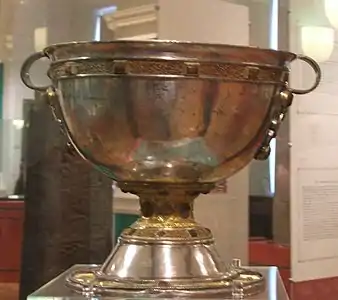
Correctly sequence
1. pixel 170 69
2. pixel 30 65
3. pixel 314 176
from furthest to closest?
pixel 314 176
pixel 30 65
pixel 170 69

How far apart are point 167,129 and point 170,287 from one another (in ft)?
0.55

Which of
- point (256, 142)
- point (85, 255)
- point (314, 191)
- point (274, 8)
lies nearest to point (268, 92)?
point (256, 142)

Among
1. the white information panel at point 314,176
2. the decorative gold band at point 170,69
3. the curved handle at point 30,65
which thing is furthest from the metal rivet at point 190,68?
the white information panel at point 314,176

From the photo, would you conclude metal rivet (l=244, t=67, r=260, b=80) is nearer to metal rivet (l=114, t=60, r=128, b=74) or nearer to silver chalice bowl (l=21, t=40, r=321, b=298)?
silver chalice bowl (l=21, t=40, r=321, b=298)

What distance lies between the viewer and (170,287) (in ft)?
2.67

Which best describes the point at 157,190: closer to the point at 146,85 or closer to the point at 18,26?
the point at 146,85

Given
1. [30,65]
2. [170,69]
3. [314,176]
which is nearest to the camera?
[170,69]

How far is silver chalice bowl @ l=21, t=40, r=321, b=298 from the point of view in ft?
2.64

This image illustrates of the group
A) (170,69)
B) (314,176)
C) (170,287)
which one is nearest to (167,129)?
(170,69)

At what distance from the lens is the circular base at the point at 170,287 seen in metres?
0.81

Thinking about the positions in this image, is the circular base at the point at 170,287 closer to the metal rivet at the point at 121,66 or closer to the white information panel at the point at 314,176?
the metal rivet at the point at 121,66

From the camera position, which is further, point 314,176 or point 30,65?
point 314,176

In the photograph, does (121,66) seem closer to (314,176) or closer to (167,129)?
(167,129)

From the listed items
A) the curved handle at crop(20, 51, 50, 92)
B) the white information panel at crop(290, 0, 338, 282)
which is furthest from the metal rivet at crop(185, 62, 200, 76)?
the white information panel at crop(290, 0, 338, 282)
